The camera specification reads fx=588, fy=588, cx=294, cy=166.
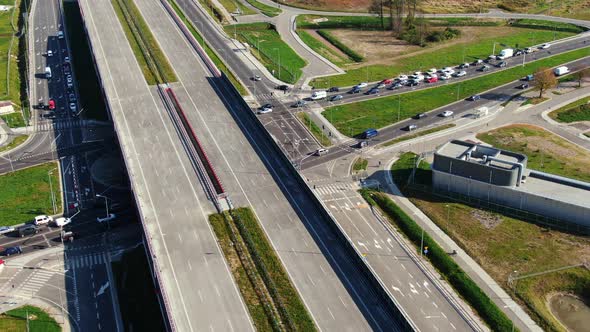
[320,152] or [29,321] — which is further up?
[320,152]

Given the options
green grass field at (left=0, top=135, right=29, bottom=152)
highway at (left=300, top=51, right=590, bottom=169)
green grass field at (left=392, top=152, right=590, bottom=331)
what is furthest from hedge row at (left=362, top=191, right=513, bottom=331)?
green grass field at (left=0, top=135, right=29, bottom=152)

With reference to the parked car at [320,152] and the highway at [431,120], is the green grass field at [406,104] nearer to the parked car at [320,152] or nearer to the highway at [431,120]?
the highway at [431,120]

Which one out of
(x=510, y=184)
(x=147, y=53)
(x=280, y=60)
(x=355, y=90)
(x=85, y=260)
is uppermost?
(x=147, y=53)

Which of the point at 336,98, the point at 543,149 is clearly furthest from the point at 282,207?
the point at 543,149

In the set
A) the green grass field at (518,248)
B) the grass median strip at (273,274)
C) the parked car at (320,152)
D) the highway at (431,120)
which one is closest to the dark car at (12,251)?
the grass median strip at (273,274)

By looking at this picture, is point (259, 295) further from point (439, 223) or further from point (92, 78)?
point (92, 78)

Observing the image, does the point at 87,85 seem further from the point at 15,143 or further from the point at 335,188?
the point at 335,188
